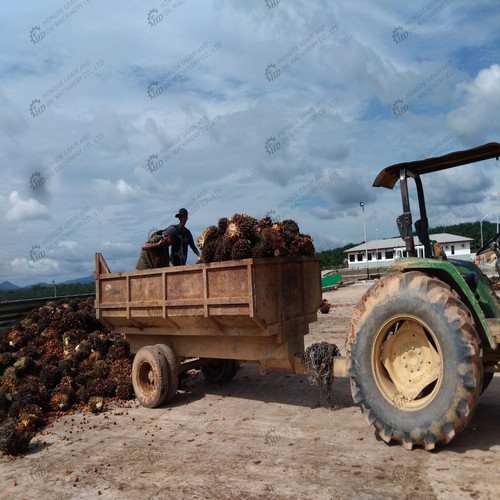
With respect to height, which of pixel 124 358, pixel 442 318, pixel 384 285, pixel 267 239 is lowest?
pixel 124 358

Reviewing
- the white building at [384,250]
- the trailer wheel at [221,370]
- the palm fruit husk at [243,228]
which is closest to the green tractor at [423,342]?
the palm fruit husk at [243,228]

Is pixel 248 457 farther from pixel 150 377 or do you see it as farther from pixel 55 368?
pixel 55 368

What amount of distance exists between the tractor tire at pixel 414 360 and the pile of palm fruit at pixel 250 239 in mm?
1459

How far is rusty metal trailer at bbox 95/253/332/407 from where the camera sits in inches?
219

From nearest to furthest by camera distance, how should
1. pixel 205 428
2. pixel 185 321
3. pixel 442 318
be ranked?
pixel 442 318
pixel 205 428
pixel 185 321

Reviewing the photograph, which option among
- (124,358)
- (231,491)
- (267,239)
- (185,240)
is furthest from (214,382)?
(231,491)

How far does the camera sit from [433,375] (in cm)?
444

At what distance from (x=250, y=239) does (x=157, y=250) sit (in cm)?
229

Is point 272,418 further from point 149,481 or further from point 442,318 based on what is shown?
point 442,318

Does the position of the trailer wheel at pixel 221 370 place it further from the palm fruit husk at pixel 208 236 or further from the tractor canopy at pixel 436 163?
the tractor canopy at pixel 436 163

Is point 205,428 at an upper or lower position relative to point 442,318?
lower

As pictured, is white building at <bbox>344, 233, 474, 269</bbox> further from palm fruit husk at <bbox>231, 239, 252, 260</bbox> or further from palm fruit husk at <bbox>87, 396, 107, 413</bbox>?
palm fruit husk at <bbox>231, 239, 252, 260</bbox>

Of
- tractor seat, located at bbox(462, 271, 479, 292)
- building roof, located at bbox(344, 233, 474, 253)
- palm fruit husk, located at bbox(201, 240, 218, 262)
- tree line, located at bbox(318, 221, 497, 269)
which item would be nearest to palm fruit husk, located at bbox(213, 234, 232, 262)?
palm fruit husk, located at bbox(201, 240, 218, 262)

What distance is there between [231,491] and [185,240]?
477 centimetres
